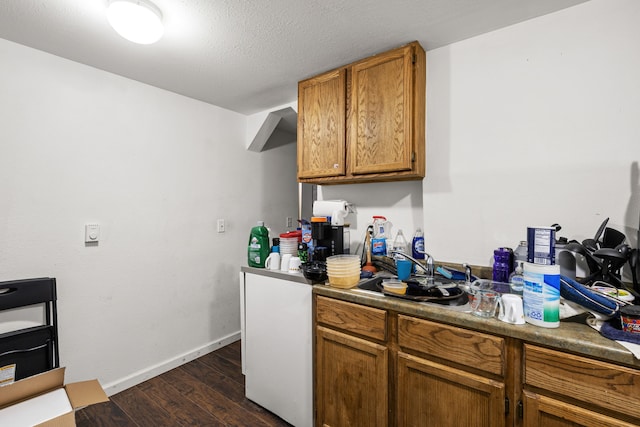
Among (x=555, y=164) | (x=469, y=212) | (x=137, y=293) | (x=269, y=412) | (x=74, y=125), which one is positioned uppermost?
(x=74, y=125)

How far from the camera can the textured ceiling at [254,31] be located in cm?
134

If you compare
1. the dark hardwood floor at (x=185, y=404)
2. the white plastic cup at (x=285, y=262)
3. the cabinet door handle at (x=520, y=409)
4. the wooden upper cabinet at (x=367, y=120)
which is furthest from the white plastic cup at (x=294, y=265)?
the cabinet door handle at (x=520, y=409)

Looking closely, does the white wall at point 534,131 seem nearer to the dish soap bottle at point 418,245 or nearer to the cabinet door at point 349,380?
the dish soap bottle at point 418,245

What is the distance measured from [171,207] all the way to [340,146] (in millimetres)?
1447

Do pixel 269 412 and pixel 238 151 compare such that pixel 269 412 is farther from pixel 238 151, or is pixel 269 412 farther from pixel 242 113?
pixel 242 113

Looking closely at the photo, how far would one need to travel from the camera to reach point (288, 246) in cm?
192

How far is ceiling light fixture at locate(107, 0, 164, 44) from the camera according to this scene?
126cm

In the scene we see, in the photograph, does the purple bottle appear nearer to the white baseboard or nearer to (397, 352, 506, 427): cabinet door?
(397, 352, 506, 427): cabinet door

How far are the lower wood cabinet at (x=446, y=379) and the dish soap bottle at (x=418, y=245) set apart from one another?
0.62 m

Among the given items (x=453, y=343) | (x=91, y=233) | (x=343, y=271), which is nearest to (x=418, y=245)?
(x=343, y=271)

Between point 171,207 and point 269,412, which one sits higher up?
point 171,207

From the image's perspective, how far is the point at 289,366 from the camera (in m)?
1.67

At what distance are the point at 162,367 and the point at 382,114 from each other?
2.43m

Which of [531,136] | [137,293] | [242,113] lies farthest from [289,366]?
[242,113]
